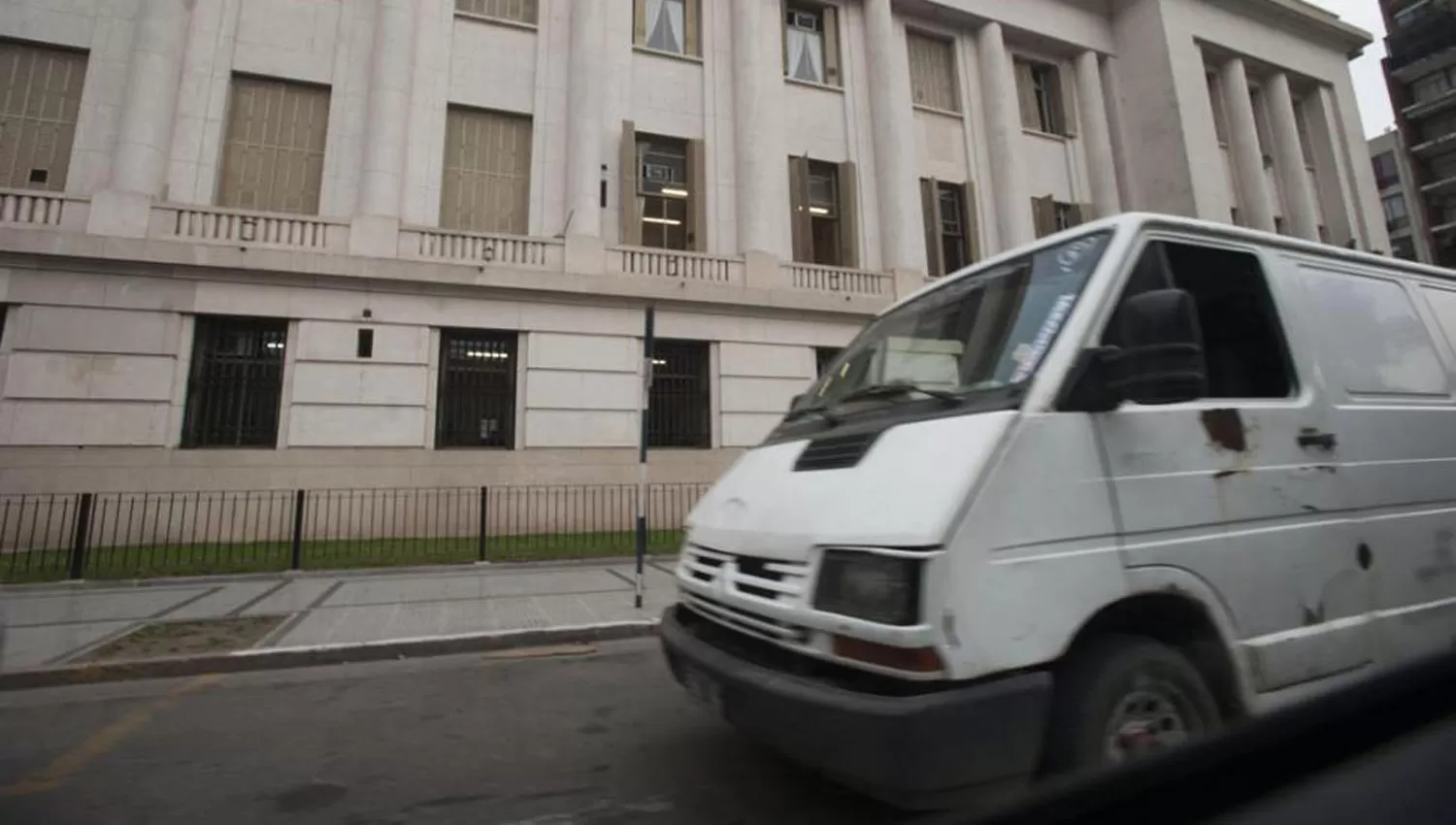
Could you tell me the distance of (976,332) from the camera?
3066 mm

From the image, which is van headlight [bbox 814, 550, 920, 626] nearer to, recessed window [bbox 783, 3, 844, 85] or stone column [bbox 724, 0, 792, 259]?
stone column [bbox 724, 0, 792, 259]

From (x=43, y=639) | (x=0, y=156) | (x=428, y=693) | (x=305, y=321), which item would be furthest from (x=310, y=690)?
(x=0, y=156)

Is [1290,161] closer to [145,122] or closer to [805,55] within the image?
[805,55]

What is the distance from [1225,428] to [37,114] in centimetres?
1941

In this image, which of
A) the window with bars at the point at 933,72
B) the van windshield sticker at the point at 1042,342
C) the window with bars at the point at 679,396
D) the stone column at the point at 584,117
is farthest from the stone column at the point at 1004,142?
the van windshield sticker at the point at 1042,342

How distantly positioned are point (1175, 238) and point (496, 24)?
1717 centimetres

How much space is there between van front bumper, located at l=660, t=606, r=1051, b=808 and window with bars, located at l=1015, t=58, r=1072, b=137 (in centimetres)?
2425

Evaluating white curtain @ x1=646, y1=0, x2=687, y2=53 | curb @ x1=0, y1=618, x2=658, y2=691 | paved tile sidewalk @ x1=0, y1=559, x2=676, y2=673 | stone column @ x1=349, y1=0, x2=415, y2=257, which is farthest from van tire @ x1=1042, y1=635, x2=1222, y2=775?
white curtain @ x1=646, y1=0, x2=687, y2=53

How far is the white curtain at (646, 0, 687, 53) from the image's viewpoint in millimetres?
17353

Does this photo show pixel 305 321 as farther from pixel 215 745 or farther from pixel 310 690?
pixel 215 745

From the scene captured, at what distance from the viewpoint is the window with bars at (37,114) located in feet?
42.0

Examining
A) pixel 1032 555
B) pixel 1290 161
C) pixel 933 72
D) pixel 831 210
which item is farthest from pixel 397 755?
pixel 1290 161

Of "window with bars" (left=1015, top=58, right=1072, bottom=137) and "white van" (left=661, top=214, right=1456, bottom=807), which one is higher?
"window with bars" (left=1015, top=58, right=1072, bottom=137)

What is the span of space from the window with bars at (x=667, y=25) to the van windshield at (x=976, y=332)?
16.3m
